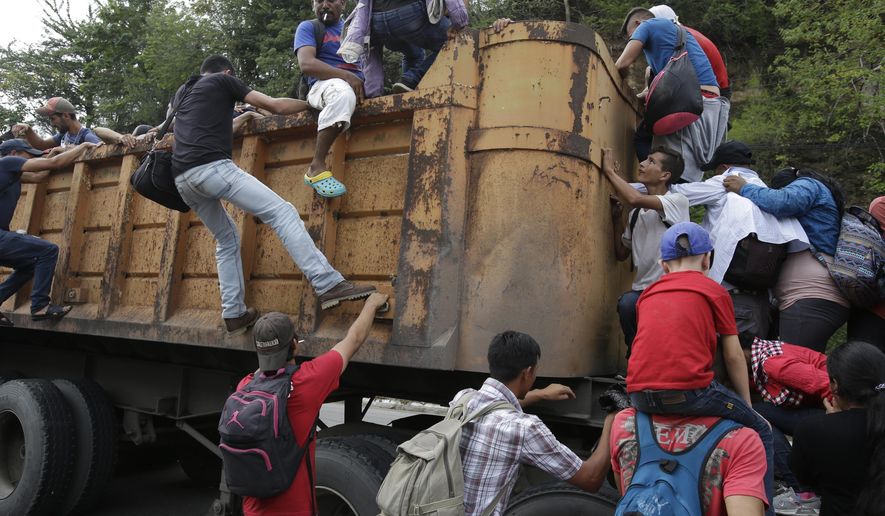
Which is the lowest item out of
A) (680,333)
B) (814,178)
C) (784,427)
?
(784,427)

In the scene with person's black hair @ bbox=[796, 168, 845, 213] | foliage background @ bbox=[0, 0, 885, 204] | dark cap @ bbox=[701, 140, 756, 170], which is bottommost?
person's black hair @ bbox=[796, 168, 845, 213]

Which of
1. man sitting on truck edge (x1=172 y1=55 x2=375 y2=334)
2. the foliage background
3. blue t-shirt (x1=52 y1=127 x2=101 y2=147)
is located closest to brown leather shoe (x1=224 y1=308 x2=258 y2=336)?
man sitting on truck edge (x1=172 y1=55 x2=375 y2=334)

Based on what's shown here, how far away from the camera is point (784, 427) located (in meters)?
2.59

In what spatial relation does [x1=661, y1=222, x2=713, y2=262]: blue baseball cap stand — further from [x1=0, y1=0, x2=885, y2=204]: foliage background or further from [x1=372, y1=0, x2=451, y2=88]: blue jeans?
[x1=0, y1=0, x2=885, y2=204]: foliage background

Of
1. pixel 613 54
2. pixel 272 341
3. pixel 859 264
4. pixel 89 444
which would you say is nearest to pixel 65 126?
pixel 89 444

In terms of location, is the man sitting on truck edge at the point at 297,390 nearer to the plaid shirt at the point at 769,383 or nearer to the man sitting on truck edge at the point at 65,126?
the plaid shirt at the point at 769,383

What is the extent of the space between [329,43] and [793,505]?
10.8ft

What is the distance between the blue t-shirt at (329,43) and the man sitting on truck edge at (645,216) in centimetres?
163

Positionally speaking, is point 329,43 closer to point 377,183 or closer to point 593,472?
point 377,183

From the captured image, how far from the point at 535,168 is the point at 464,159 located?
308 millimetres

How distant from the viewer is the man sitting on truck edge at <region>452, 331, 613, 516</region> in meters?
2.22

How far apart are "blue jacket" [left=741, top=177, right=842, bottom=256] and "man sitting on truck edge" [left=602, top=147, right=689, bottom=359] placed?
38 cm

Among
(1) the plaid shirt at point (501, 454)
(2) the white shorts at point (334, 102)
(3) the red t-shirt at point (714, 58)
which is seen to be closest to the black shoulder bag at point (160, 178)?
(2) the white shorts at point (334, 102)

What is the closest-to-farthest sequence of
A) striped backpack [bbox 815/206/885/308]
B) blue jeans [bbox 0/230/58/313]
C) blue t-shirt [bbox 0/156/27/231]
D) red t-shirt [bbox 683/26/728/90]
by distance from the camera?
1. striped backpack [bbox 815/206/885/308]
2. red t-shirt [bbox 683/26/728/90]
3. blue jeans [bbox 0/230/58/313]
4. blue t-shirt [bbox 0/156/27/231]
